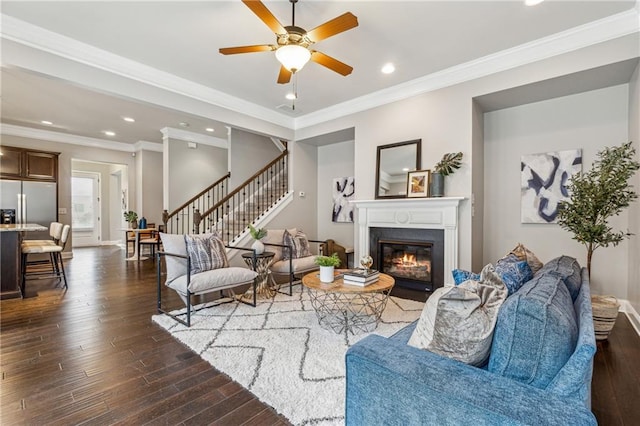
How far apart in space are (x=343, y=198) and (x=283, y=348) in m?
3.90

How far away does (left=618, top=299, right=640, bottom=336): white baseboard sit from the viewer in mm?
2916

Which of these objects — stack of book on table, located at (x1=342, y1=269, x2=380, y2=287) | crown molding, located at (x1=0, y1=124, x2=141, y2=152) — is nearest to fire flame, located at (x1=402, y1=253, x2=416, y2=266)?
stack of book on table, located at (x1=342, y1=269, x2=380, y2=287)

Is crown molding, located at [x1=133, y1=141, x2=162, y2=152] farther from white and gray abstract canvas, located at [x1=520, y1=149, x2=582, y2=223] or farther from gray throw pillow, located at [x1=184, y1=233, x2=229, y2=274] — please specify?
white and gray abstract canvas, located at [x1=520, y1=149, x2=582, y2=223]

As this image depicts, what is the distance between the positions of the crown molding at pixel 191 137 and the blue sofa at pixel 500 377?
7.34 meters

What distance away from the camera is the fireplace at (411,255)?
4.18 meters

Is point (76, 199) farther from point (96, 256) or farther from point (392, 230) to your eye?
point (392, 230)

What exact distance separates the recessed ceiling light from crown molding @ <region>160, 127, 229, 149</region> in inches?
207

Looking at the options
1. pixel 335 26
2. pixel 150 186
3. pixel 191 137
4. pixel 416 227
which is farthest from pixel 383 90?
pixel 150 186

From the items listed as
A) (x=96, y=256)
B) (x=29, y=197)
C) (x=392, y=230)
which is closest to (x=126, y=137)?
(x=29, y=197)

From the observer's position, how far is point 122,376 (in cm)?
213

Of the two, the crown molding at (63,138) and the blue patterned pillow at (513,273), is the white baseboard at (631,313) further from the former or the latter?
the crown molding at (63,138)

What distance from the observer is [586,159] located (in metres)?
3.65

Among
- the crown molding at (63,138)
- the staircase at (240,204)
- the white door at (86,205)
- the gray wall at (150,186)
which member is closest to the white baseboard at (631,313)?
the staircase at (240,204)

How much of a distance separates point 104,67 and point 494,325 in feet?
14.9
